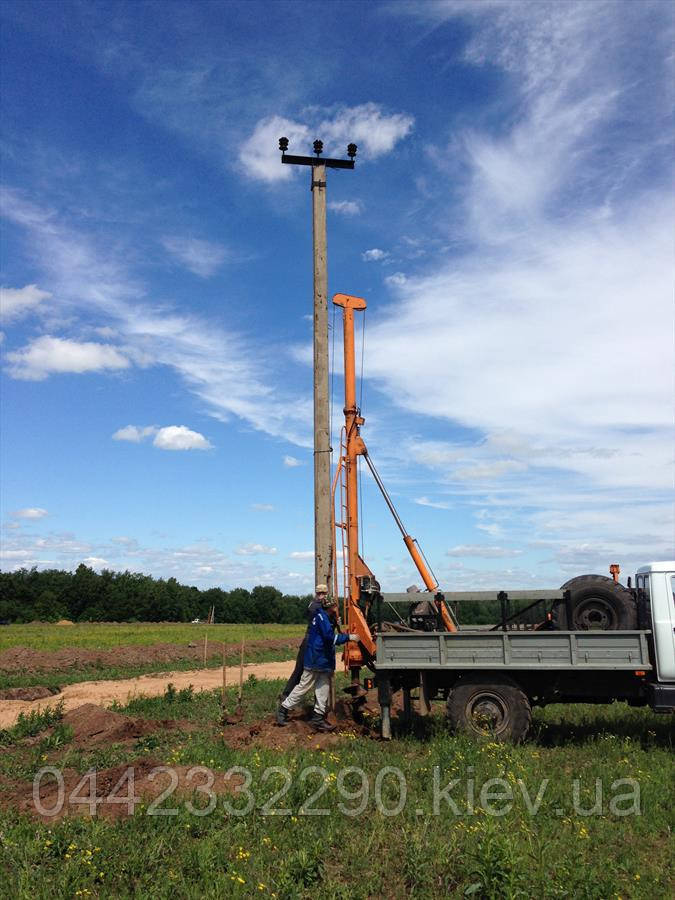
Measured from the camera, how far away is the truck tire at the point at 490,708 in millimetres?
9820

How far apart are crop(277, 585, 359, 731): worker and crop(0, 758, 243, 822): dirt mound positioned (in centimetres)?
276

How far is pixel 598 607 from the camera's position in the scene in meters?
10.2

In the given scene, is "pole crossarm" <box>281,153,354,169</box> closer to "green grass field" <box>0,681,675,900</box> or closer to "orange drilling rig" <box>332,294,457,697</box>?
"orange drilling rig" <box>332,294,457,697</box>

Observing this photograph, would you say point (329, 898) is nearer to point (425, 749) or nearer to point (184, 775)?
point (184, 775)

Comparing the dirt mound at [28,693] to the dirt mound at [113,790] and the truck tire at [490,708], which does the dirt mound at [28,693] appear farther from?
the truck tire at [490,708]

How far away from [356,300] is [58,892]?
10707mm

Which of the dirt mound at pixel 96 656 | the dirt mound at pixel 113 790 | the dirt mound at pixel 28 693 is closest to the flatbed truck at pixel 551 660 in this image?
the dirt mound at pixel 113 790

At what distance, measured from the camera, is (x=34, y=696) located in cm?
1870

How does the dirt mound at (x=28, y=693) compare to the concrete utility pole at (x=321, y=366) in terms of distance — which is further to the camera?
the dirt mound at (x=28, y=693)

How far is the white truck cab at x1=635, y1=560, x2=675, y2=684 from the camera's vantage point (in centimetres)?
938

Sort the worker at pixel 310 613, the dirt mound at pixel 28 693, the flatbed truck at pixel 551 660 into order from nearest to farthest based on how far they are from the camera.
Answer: the flatbed truck at pixel 551 660
the worker at pixel 310 613
the dirt mound at pixel 28 693

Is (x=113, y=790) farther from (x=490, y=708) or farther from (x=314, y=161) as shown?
(x=314, y=161)

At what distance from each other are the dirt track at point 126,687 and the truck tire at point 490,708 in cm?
908

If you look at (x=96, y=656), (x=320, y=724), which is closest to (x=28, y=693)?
(x=96, y=656)
